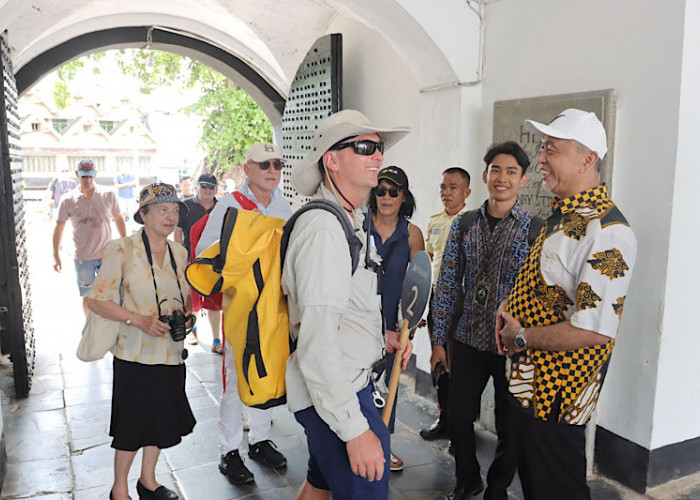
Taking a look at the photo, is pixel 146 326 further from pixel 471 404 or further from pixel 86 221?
pixel 86 221

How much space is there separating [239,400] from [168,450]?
0.83 metres

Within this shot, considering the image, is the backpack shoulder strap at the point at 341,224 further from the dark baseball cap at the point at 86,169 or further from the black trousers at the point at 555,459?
the dark baseball cap at the point at 86,169

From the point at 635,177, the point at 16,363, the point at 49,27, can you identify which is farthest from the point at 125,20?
the point at 635,177

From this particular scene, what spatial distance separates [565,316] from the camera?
2.40 meters

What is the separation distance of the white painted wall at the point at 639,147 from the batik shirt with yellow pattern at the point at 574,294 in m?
1.00

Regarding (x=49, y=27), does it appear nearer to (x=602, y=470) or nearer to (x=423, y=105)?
(x=423, y=105)

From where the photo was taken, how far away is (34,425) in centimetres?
448

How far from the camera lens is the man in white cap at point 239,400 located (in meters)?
3.57

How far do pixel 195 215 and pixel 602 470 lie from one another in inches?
179

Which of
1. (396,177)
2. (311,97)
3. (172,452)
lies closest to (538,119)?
(396,177)

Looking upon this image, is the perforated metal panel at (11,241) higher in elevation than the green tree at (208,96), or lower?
lower

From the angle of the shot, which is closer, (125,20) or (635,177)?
(635,177)

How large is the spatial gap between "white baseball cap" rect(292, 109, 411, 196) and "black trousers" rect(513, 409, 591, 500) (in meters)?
1.33

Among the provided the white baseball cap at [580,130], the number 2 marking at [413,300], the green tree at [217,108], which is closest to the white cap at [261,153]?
the number 2 marking at [413,300]
